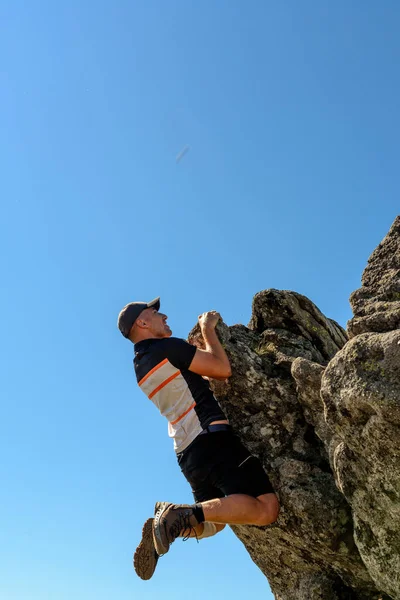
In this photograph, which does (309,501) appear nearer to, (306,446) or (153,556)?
(306,446)

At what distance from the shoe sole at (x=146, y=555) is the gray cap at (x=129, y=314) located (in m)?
3.28

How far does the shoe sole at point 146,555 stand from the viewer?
905 cm

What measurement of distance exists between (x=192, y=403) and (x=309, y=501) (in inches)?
96.7

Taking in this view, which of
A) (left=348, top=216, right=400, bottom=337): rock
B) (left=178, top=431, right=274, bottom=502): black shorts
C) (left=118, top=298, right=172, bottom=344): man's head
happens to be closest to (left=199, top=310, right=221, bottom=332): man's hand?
(left=118, top=298, right=172, bottom=344): man's head

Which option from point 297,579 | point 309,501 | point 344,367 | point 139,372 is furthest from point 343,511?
point 139,372

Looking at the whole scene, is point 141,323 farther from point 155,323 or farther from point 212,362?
point 212,362

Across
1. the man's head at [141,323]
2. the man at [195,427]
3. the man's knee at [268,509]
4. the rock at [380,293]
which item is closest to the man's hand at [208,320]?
the man at [195,427]

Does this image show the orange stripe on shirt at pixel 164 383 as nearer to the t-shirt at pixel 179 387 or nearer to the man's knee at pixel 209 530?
the t-shirt at pixel 179 387

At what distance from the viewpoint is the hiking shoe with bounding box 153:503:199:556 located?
8570 mm

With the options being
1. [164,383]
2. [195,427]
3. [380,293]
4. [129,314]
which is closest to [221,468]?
[195,427]

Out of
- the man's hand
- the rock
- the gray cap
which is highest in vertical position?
the gray cap

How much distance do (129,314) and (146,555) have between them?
3960 millimetres

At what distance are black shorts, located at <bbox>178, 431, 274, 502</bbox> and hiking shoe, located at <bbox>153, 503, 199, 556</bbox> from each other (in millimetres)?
885

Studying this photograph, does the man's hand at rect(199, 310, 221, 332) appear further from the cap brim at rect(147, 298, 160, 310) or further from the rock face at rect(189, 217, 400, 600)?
the cap brim at rect(147, 298, 160, 310)
